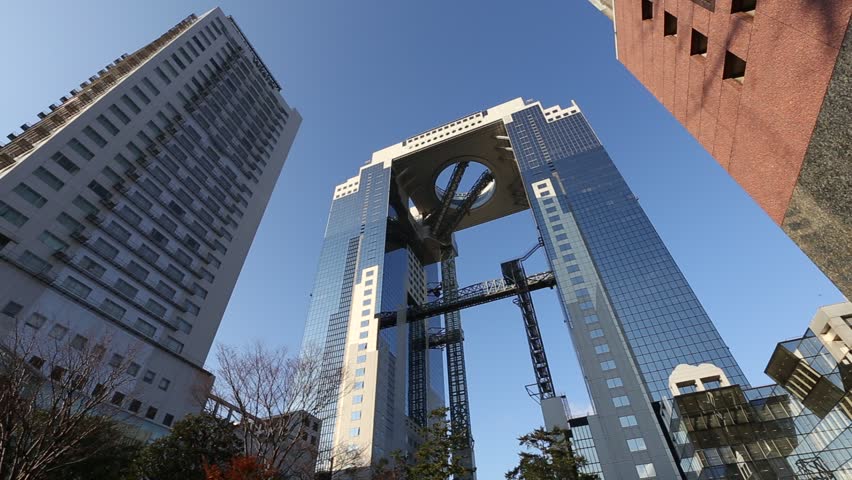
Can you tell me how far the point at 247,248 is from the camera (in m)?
58.9

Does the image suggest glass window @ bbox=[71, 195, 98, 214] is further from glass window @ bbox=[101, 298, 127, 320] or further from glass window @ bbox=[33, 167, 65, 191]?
glass window @ bbox=[101, 298, 127, 320]

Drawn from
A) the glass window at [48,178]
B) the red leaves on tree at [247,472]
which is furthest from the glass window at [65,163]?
the red leaves on tree at [247,472]

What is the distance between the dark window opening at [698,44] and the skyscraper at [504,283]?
25.7 meters

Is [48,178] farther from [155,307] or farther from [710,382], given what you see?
[710,382]

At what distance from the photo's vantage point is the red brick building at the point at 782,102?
8.83 m

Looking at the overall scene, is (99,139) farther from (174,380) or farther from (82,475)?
(82,475)

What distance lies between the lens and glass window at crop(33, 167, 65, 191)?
36.1m

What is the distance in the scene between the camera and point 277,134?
71.3m

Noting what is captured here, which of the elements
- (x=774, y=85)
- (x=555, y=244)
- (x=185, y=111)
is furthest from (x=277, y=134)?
(x=774, y=85)

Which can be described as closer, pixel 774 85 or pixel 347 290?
pixel 774 85

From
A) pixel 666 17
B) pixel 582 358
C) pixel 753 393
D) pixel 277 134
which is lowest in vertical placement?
pixel 753 393

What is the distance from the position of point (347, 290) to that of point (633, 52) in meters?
67.2

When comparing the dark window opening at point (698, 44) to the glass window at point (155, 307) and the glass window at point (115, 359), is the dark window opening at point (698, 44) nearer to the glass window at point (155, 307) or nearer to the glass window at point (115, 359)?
the glass window at point (115, 359)

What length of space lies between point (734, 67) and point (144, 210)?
52769 millimetres
